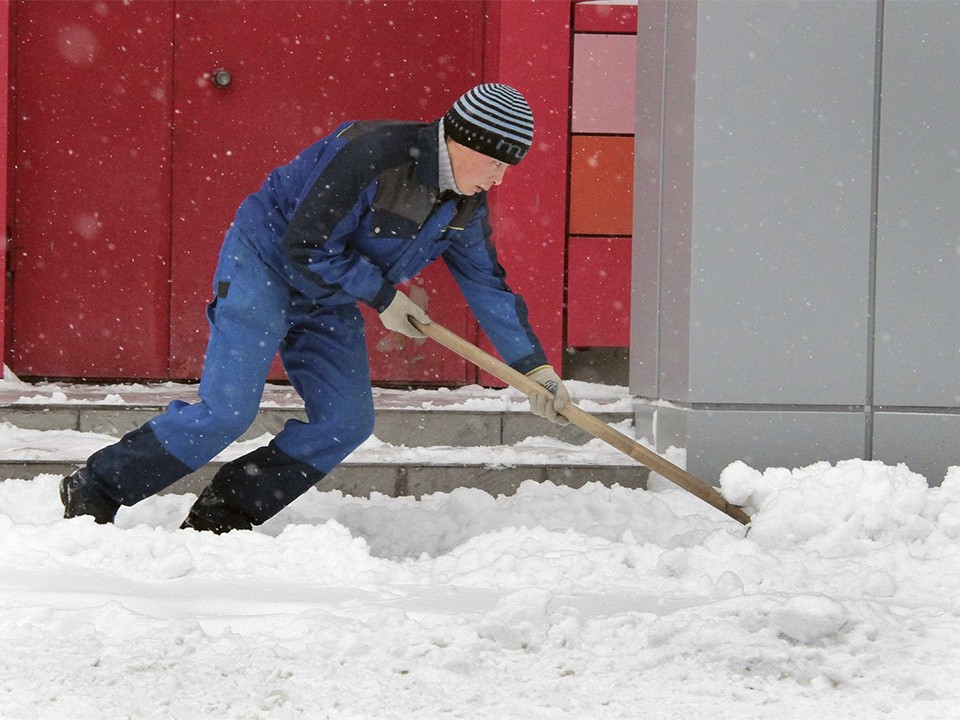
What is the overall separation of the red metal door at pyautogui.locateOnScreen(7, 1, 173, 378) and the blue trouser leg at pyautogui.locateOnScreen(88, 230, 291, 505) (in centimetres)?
292

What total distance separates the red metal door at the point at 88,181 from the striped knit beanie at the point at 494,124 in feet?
11.3

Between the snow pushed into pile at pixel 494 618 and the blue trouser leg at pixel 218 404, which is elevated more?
the blue trouser leg at pixel 218 404

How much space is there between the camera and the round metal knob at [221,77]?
19.9 ft

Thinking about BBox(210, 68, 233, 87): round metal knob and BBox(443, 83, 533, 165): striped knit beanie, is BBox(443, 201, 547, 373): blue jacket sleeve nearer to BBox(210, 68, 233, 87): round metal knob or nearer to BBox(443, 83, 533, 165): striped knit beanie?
BBox(443, 83, 533, 165): striped knit beanie

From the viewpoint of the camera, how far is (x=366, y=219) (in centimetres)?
329

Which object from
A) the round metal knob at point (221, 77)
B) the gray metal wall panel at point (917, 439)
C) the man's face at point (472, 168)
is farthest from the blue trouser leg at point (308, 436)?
the round metal knob at point (221, 77)

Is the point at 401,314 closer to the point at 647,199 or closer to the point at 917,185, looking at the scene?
the point at 647,199

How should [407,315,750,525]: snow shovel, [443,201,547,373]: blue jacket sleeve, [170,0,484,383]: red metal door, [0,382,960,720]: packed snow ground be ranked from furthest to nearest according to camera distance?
[170,0,484,383]: red metal door → [443,201,547,373]: blue jacket sleeve → [407,315,750,525]: snow shovel → [0,382,960,720]: packed snow ground

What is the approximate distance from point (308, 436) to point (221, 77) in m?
3.19

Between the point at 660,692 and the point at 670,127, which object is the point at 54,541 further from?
the point at 670,127

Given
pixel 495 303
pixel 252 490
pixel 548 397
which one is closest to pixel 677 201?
pixel 495 303

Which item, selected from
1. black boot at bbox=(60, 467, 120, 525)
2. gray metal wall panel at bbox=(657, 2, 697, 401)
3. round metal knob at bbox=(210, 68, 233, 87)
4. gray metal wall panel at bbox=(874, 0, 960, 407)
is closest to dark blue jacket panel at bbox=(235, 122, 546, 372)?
black boot at bbox=(60, 467, 120, 525)

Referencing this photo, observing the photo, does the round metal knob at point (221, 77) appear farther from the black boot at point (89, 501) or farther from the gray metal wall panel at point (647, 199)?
the black boot at point (89, 501)

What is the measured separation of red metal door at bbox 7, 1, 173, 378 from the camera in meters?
6.00
